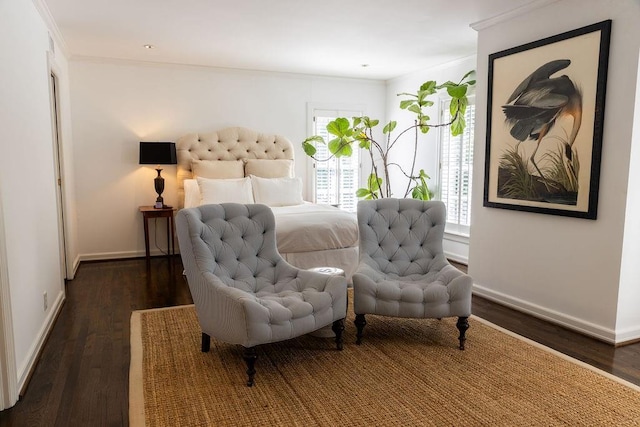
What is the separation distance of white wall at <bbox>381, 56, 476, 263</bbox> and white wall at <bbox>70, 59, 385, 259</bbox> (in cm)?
190

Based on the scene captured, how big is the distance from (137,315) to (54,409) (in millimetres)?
1425

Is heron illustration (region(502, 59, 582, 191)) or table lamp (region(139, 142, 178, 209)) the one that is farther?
table lamp (region(139, 142, 178, 209))

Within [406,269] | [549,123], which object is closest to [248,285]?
[406,269]

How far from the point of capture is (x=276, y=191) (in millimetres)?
5625

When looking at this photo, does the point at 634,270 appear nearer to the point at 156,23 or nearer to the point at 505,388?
the point at 505,388

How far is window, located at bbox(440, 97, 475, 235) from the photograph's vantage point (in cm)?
546

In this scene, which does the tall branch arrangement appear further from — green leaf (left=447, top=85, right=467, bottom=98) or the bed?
the bed

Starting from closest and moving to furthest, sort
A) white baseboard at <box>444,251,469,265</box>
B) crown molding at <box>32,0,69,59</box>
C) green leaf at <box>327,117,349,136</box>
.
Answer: crown molding at <box>32,0,69,59</box> < white baseboard at <box>444,251,469,265</box> < green leaf at <box>327,117,349,136</box>

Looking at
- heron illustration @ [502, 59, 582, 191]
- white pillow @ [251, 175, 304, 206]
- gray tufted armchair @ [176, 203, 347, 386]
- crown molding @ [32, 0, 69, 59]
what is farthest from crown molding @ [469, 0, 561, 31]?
crown molding @ [32, 0, 69, 59]

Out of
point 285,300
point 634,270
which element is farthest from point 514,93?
point 285,300

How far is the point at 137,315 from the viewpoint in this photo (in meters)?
3.71

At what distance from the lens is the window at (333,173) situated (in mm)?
6730

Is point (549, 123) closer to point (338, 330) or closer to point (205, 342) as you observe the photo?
point (338, 330)

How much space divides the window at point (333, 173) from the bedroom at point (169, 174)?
575 mm
